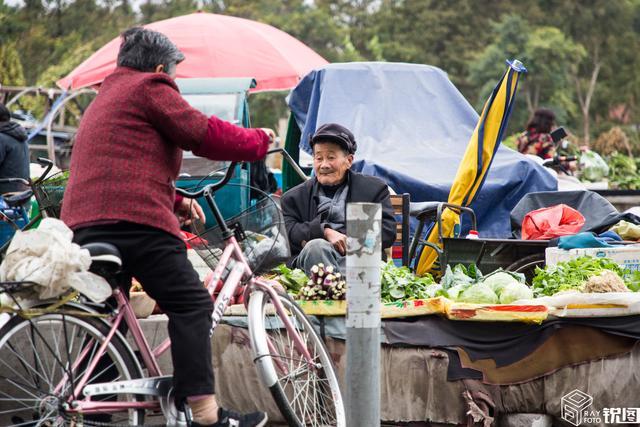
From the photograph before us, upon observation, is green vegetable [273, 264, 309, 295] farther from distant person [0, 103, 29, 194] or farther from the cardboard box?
distant person [0, 103, 29, 194]

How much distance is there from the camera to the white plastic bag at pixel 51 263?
399 centimetres

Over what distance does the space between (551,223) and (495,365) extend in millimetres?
2518

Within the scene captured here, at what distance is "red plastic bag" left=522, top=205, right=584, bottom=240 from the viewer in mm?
7719

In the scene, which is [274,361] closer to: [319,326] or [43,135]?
[319,326]

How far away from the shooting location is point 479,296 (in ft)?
19.2

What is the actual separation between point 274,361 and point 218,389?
2.30 feet

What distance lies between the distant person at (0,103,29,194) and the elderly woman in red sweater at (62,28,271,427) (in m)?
5.65

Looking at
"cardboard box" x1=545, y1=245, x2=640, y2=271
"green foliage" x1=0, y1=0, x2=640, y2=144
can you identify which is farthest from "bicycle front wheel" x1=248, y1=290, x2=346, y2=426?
"green foliage" x1=0, y1=0, x2=640, y2=144

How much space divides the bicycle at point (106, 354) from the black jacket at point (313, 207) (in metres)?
1.62

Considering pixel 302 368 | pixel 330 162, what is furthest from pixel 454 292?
pixel 330 162

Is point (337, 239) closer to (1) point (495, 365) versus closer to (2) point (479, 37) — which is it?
(1) point (495, 365)

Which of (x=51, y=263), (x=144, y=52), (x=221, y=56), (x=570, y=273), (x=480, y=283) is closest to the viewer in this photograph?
(x=51, y=263)

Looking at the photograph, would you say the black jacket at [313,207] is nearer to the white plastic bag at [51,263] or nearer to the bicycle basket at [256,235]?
the bicycle basket at [256,235]

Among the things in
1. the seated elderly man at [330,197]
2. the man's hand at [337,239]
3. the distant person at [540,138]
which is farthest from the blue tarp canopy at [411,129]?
the distant person at [540,138]
